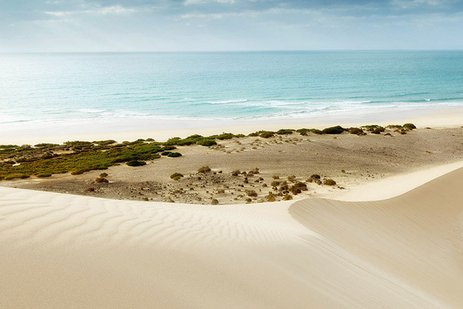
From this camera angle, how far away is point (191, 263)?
5.07m

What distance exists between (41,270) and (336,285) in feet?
11.9

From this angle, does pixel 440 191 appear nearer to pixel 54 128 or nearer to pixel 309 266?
pixel 309 266

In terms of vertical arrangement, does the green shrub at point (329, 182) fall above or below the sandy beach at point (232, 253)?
below

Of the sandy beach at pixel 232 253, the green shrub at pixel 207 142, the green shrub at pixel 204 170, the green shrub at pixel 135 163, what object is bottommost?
the green shrub at pixel 204 170

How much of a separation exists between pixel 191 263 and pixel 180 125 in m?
44.9

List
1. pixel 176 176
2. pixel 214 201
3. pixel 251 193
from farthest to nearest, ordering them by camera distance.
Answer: pixel 176 176 → pixel 251 193 → pixel 214 201

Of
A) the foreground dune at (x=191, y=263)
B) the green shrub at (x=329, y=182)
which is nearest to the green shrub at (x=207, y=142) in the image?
the green shrub at (x=329, y=182)

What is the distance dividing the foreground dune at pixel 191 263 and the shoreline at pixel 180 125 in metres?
33.3

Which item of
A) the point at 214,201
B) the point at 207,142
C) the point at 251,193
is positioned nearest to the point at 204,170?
the point at 251,193

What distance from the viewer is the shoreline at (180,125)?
141 feet

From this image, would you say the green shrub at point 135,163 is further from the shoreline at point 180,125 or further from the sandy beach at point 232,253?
the shoreline at point 180,125

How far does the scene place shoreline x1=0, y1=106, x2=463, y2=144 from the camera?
141 feet

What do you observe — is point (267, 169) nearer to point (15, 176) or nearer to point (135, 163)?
point (135, 163)

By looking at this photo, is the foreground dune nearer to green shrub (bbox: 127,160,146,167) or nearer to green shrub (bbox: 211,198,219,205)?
green shrub (bbox: 211,198,219,205)
